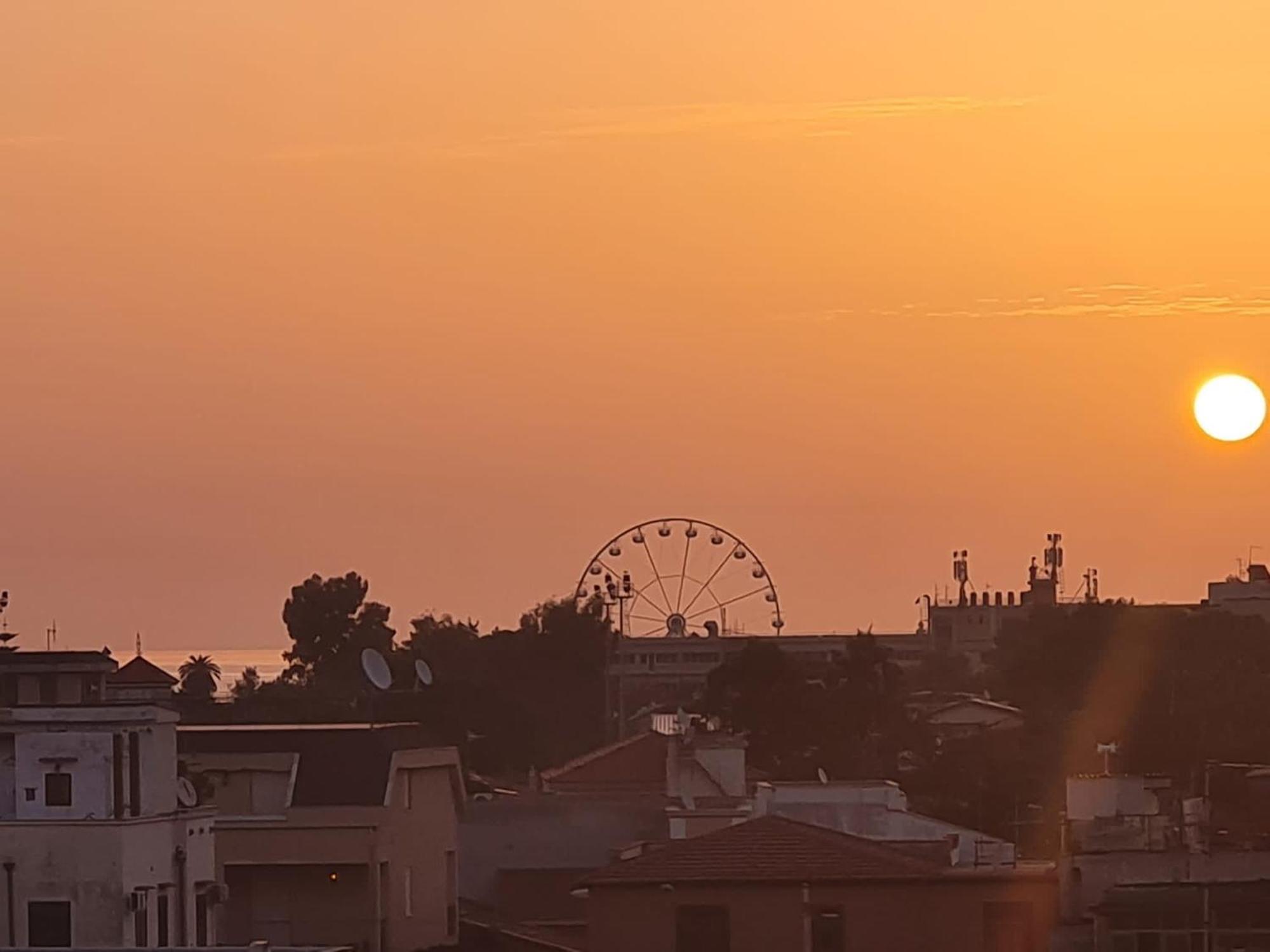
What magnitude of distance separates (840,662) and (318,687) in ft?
77.9

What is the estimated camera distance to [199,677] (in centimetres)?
11556

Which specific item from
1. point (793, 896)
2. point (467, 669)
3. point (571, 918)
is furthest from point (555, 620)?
point (793, 896)

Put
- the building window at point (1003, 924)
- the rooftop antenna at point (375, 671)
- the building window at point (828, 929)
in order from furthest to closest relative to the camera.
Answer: the rooftop antenna at point (375, 671) < the building window at point (828, 929) < the building window at point (1003, 924)

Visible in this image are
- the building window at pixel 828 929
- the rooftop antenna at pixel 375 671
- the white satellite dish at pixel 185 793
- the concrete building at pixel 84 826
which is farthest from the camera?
the rooftop antenna at pixel 375 671

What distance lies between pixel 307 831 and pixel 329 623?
287 ft

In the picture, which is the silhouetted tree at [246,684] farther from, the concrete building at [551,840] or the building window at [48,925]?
the building window at [48,925]

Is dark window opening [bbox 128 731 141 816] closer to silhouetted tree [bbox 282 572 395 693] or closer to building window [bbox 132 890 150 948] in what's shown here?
building window [bbox 132 890 150 948]

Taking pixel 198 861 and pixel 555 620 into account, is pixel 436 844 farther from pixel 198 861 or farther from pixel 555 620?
pixel 555 620

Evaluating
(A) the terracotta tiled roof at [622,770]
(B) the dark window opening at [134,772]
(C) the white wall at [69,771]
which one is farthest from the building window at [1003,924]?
(A) the terracotta tiled roof at [622,770]

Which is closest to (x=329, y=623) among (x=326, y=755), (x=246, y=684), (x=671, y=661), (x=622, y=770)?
(x=246, y=684)

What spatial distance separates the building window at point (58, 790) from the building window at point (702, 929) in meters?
9.92

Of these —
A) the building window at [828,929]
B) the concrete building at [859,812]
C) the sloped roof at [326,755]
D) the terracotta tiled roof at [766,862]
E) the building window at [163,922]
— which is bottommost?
the building window at [828,929]

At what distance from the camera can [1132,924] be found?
4144 centimetres

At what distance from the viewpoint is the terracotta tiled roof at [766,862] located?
143 ft
